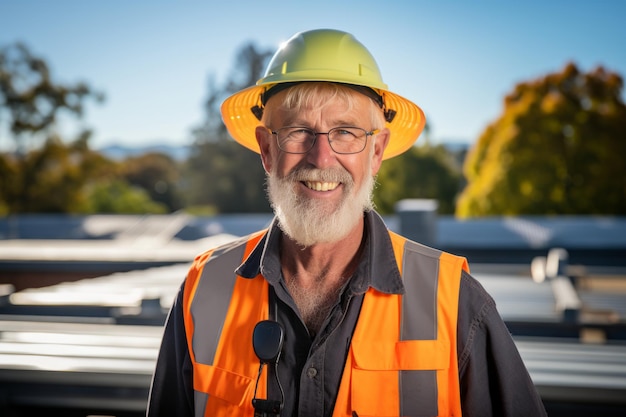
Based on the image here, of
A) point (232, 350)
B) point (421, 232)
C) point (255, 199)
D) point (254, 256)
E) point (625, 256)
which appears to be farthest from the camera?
point (255, 199)

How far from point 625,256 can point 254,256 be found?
13.3 meters

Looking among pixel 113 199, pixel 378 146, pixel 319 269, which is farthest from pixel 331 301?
pixel 113 199

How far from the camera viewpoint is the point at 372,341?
1880mm

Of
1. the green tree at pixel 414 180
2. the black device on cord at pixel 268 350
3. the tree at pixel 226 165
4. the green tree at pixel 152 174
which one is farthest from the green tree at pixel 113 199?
the black device on cord at pixel 268 350

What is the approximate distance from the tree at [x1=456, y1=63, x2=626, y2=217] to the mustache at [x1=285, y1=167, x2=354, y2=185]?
23388mm

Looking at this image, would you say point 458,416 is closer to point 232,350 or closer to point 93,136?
point 232,350

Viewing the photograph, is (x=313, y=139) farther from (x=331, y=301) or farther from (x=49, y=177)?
(x=49, y=177)

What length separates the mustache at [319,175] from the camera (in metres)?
2.07

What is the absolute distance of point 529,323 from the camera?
546 cm

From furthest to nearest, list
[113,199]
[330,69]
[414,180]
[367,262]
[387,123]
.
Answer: [113,199]
[414,180]
[387,123]
[330,69]
[367,262]

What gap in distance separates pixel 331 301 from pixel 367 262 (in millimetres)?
199

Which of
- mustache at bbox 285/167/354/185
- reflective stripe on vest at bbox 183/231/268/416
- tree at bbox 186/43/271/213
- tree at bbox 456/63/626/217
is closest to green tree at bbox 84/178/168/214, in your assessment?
tree at bbox 186/43/271/213

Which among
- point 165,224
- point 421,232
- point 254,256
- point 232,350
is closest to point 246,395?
point 232,350

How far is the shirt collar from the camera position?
1.95 m
